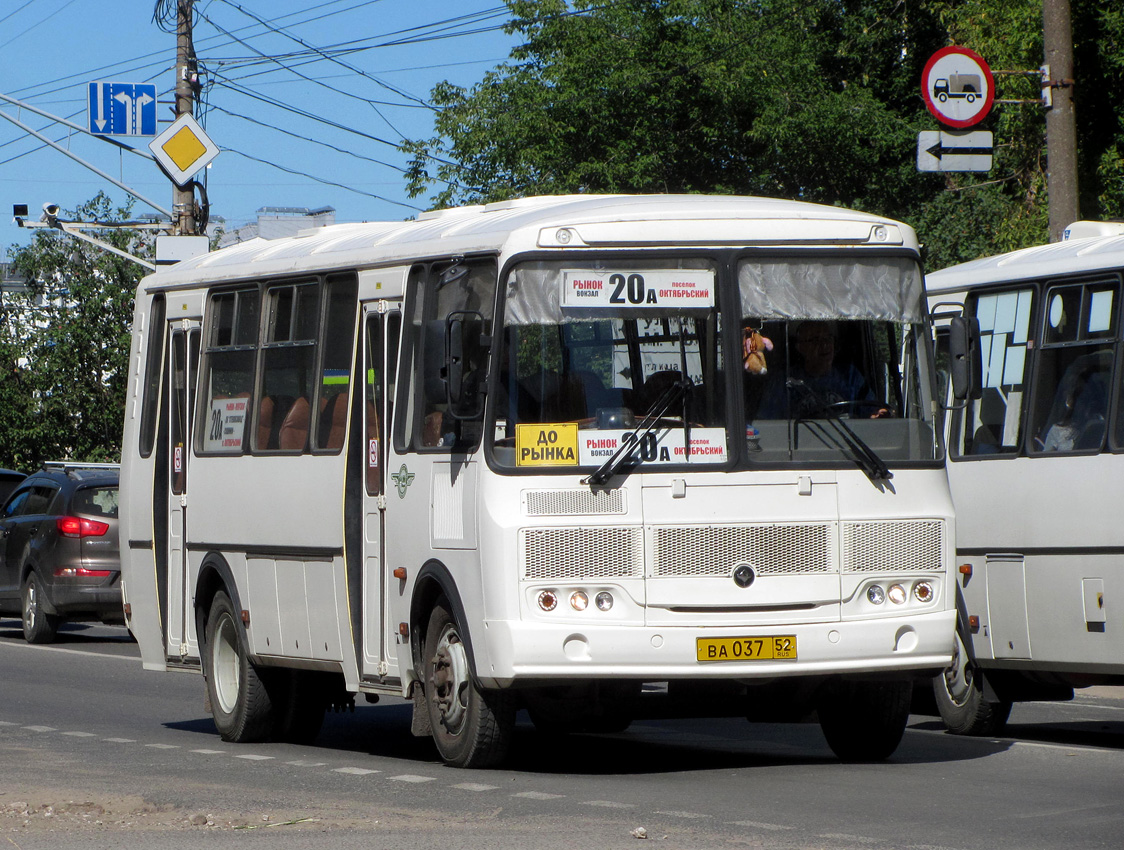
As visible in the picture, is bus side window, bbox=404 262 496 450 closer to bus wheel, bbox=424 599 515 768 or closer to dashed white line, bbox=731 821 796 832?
bus wheel, bbox=424 599 515 768

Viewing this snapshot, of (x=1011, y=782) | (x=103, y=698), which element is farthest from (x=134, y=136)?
(x=1011, y=782)

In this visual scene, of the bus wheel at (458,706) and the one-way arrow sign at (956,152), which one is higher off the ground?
the one-way arrow sign at (956,152)

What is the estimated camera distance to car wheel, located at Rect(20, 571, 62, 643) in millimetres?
21953

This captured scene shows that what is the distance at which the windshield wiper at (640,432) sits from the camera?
31.5ft

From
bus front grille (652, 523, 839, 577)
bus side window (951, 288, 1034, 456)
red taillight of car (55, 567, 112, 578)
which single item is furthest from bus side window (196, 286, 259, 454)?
red taillight of car (55, 567, 112, 578)

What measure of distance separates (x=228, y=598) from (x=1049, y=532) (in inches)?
195

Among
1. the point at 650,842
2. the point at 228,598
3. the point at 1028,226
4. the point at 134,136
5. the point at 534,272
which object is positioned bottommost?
the point at 650,842

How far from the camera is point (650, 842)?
773 centimetres

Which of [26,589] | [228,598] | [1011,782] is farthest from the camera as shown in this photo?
[26,589]

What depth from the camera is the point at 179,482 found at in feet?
43.4

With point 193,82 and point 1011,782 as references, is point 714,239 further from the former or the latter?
point 193,82

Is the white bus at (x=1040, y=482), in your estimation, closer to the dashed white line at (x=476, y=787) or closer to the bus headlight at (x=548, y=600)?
the bus headlight at (x=548, y=600)

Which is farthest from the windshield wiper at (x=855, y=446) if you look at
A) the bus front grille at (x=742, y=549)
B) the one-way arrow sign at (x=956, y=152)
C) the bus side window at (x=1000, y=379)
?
the one-way arrow sign at (x=956, y=152)

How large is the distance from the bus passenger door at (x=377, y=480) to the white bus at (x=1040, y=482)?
3.23 meters
